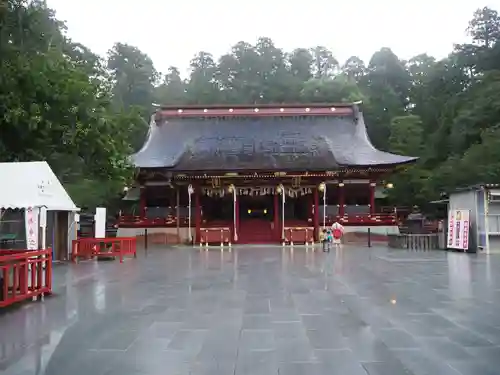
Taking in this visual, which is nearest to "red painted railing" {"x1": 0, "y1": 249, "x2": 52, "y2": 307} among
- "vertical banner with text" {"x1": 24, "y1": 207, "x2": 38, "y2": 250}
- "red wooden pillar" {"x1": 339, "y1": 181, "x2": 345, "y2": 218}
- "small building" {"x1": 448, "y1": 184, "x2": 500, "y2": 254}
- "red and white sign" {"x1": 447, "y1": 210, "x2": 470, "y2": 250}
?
"vertical banner with text" {"x1": 24, "y1": 207, "x2": 38, "y2": 250}

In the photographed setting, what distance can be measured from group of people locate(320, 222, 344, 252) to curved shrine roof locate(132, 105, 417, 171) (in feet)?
11.5

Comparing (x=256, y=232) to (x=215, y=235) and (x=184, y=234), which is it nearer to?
(x=215, y=235)

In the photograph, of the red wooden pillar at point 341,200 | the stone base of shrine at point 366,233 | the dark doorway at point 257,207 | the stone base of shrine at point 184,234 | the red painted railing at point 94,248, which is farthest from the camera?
the dark doorway at point 257,207

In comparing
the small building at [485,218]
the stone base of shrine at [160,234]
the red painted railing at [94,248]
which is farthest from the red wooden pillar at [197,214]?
the small building at [485,218]

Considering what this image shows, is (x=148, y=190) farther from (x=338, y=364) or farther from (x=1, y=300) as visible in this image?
(x=338, y=364)

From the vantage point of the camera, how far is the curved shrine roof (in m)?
25.5

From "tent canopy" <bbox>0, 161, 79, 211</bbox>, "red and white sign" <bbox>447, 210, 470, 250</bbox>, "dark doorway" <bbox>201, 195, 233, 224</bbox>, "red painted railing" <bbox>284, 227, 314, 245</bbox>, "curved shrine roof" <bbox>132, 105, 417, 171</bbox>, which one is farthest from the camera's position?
"dark doorway" <bbox>201, 195, 233, 224</bbox>

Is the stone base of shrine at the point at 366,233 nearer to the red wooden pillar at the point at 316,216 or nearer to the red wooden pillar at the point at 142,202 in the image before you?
the red wooden pillar at the point at 316,216

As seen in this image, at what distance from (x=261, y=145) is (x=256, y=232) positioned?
551 centimetres

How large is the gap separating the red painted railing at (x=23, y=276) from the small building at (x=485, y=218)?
14537mm

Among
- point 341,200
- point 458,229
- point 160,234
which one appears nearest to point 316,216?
point 341,200

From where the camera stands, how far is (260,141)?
29484 millimetres

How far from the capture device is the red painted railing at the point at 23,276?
731 cm

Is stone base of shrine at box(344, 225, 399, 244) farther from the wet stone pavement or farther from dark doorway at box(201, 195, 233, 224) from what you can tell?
the wet stone pavement
